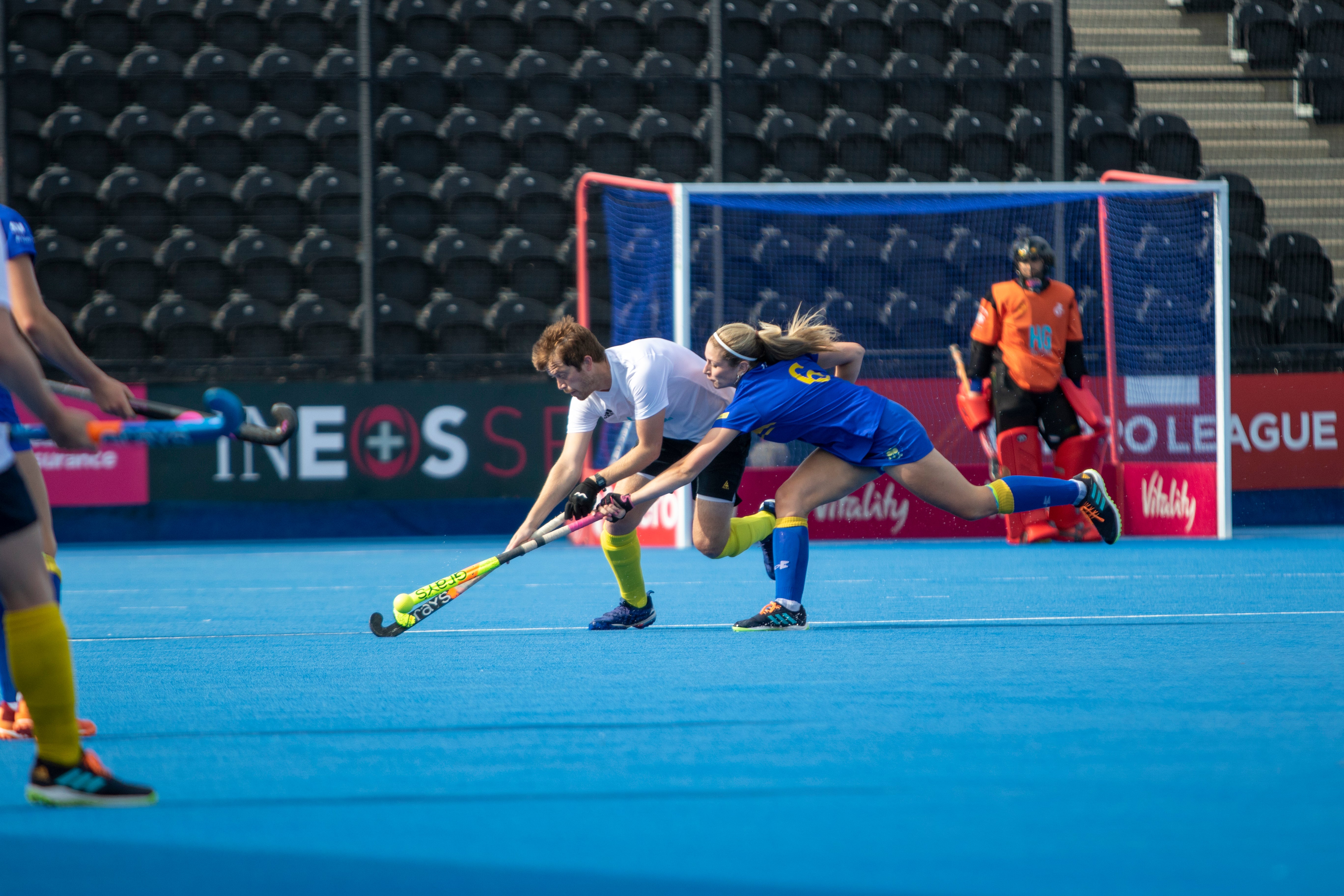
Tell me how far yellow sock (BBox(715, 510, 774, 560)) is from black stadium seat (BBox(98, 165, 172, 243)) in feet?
24.0

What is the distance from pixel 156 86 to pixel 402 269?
2435mm

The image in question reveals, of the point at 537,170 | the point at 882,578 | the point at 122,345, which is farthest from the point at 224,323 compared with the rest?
the point at 882,578

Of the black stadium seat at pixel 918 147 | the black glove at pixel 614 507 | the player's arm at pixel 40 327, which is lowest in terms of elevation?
the black glove at pixel 614 507

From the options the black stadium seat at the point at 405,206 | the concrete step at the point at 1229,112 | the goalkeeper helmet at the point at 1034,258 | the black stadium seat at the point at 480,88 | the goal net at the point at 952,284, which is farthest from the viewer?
the concrete step at the point at 1229,112

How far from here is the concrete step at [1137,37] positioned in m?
13.5

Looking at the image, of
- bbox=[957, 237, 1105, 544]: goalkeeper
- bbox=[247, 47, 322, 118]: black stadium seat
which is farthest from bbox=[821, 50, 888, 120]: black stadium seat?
bbox=[247, 47, 322, 118]: black stadium seat

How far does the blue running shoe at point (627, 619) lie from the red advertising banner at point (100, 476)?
5.97 meters

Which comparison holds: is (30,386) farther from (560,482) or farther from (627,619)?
(627,619)

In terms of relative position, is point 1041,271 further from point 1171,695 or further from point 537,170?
point 1171,695

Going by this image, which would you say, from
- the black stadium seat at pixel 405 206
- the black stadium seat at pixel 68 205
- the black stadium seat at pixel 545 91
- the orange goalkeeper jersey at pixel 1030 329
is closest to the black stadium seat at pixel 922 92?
the black stadium seat at pixel 545 91

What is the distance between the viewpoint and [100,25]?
11883 mm

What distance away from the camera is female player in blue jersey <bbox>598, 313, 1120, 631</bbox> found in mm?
5176

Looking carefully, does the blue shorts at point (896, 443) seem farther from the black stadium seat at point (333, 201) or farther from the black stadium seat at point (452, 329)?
the black stadium seat at point (333, 201)

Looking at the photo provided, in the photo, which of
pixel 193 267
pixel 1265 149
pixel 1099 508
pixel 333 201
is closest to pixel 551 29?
pixel 333 201
